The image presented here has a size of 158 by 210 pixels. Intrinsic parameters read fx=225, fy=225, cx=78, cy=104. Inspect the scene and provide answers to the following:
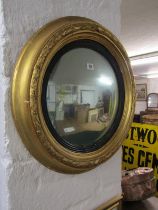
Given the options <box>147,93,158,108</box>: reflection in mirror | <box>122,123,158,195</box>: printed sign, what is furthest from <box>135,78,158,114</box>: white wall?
<box>122,123,158,195</box>: printed sign

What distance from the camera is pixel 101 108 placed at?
722mm

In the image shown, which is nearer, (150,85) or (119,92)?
(119,92)

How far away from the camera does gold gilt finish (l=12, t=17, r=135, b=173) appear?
1.73 ft

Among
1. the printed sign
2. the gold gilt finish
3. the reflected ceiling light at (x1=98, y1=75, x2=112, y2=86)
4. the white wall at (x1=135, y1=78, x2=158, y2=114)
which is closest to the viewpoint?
the gold gilt finish

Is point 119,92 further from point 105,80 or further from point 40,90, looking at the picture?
point 40,90

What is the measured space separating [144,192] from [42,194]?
935mm

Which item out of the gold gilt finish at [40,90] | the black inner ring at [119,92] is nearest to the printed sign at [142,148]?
the black inner ring at [119,92]

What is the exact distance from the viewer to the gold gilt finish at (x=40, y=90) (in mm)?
527

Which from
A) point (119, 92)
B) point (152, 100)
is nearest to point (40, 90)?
point (119, 92)

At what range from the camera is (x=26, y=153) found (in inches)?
22.7

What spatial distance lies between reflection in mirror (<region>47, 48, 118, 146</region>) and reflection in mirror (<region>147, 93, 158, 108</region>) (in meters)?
7.57

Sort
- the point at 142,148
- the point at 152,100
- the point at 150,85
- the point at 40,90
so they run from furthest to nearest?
the point at 150,85 < the point at 152,100 < the point at 142,148 < the point at 40,90

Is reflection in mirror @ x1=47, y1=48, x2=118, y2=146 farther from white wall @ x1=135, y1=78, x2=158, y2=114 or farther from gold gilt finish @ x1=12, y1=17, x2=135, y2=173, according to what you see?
white wall @ x1=135, y1=78, x2=158, y2=114

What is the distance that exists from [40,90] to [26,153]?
0.55ft
